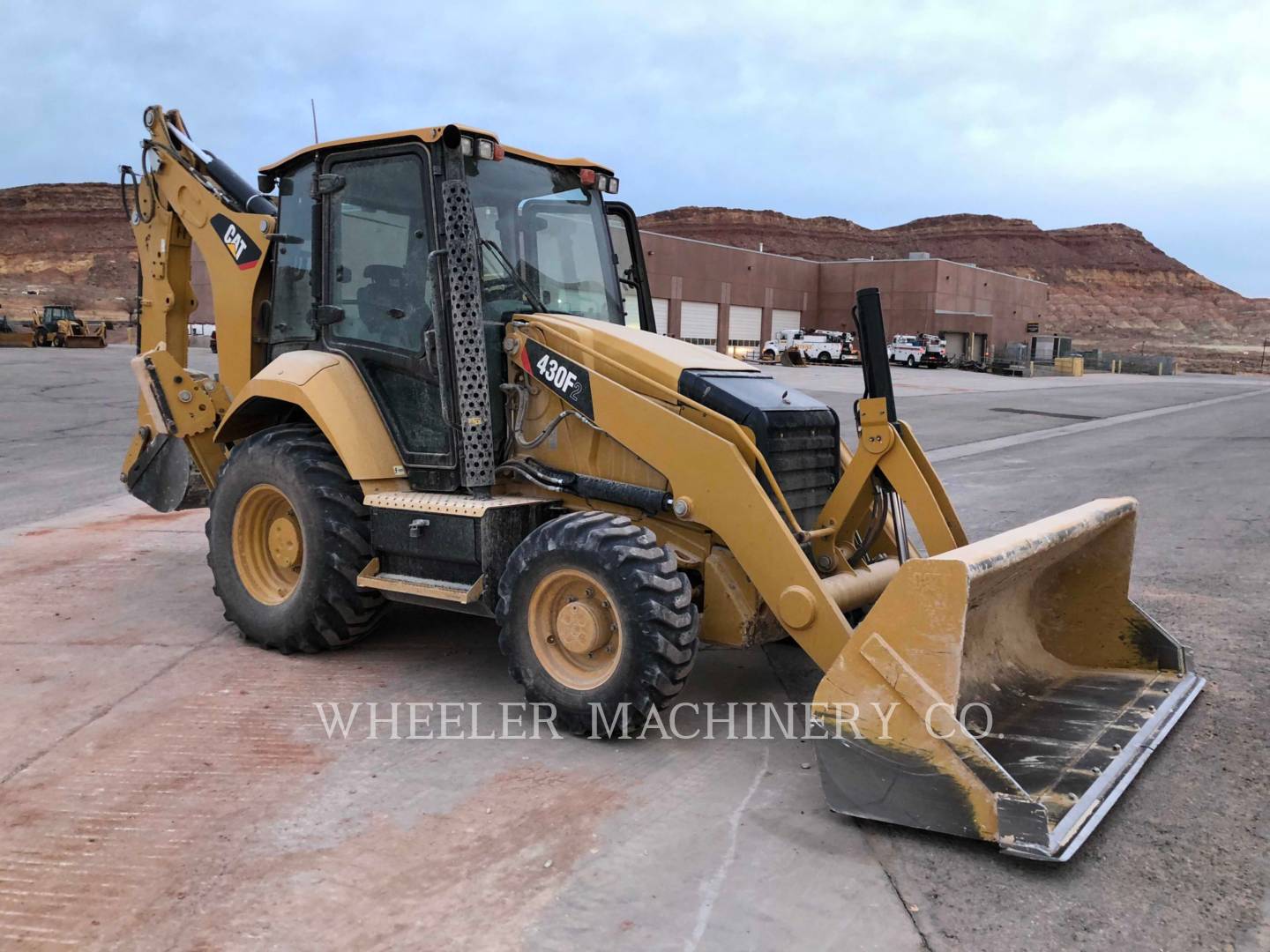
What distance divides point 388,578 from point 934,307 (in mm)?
60204

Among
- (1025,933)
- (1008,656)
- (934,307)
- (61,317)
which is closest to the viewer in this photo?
(1025,933)

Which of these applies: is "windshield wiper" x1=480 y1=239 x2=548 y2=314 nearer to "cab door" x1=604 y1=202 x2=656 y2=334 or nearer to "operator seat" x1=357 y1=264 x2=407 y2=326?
"operator seat" x1=357 y1=264 x2=407 y2=326

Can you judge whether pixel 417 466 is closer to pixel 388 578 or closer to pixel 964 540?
pixel 388 578

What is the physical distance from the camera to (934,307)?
61688 millimetres

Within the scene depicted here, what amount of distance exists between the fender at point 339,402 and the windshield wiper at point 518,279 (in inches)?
39.5

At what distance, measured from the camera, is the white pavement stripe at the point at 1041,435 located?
55.5ft

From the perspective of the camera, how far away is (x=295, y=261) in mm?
6145

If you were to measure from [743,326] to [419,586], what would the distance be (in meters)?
55.4

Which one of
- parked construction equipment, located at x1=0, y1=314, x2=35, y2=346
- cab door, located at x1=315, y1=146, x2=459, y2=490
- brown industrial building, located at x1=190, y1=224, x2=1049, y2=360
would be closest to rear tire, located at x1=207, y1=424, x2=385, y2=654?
cab door, located at x1=315, y1=146, x2=459, y2=490

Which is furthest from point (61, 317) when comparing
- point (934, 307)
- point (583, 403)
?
point (583, 403)

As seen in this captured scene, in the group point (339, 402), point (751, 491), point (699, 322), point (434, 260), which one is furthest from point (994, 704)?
point (699, 322)

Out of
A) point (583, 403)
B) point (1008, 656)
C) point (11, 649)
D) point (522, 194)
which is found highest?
point (522, 194)

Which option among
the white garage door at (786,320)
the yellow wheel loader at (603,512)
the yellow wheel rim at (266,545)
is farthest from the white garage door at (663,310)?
the yellow wheel rim at (266,545)

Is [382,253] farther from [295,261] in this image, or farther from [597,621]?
[597,621]
